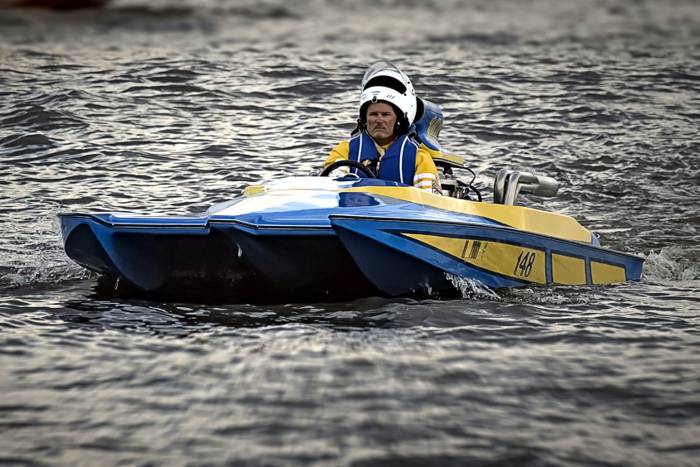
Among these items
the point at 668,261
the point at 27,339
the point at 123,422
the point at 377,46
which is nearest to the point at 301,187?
the point at 27,339

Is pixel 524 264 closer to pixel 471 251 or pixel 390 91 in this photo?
pixel 471 251

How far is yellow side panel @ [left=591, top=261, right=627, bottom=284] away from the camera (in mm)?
8295

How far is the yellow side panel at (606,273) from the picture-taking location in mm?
8295

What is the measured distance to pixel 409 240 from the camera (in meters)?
6.75

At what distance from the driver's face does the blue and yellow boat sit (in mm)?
636

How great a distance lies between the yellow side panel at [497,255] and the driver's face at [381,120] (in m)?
1.26

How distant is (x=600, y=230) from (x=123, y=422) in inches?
256

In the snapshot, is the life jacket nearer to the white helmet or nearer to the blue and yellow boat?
the white helmet

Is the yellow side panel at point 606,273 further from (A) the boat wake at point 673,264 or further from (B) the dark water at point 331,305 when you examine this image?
(A) the boat wake at point 673,264

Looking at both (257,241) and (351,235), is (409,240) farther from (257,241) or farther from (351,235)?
(257,241)

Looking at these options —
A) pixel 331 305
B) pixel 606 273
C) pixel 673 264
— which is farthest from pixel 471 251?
pixel 673 264

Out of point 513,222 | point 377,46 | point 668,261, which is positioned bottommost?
point 668,261

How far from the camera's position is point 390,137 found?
26.6 ft

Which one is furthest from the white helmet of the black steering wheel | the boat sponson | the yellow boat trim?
the boat sponson
